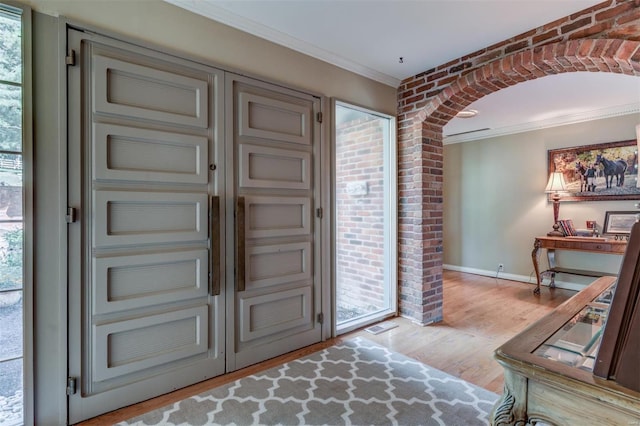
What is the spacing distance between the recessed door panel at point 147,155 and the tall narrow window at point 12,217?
0.33m

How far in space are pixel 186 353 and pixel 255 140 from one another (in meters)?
1.51

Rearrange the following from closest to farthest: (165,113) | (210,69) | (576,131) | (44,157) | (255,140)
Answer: (44,157) → (165,113) → (210,69) → (255,140) → (576,131)

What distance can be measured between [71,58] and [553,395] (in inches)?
96.3

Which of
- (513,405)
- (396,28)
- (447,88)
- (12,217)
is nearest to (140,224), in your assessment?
(12,217)

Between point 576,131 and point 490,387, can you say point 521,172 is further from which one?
point 490,387

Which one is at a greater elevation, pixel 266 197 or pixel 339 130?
pixel 339 130

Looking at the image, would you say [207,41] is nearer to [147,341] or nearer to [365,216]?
[147,341]

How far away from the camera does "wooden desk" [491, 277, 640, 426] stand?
0.74 metres

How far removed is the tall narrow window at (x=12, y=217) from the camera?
1.62 m

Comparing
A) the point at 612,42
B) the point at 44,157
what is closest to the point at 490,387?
the point at 612,42

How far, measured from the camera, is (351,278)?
12.9 feet

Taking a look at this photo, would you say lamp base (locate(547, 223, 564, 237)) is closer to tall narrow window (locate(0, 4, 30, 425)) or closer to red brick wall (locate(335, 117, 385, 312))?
red brick wall (locate(335, 117, 385, 312))

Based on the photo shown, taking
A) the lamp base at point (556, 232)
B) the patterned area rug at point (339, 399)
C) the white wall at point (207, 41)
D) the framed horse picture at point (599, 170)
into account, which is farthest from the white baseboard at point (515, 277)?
the white wall at point (207, 41)

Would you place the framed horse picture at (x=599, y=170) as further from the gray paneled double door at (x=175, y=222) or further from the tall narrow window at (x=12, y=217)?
the tall narrow window at (x=12, y=217)
